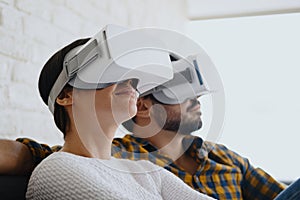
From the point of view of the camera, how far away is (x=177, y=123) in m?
1.88

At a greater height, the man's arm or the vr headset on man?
the vr headset on man

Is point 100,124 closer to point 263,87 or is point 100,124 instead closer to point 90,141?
point 90,141

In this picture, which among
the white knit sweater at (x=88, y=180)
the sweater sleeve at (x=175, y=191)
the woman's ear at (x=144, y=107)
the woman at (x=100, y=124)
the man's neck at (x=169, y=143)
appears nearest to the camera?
the white knit sweater at (x=88, y=180)

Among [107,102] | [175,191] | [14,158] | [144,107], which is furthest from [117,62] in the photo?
[144,107]

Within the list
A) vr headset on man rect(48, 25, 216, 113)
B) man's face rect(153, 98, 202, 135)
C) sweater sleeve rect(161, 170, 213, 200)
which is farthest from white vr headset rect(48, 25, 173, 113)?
man's face rect(153, 98, 202, 135)

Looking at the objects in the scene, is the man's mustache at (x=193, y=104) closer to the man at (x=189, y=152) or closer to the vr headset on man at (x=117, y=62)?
the man at (x=189, y=152)

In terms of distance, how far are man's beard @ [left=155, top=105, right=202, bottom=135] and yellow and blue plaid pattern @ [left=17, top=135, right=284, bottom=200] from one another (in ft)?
0.20

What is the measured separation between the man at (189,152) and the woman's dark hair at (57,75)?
0.41 m

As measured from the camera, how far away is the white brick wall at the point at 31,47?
5.10 ft

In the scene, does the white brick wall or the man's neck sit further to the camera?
the man's neck

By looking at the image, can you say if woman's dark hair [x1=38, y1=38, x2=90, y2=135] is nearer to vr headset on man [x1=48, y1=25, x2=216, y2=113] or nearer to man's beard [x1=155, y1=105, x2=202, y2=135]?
vr headset on man [x1=48, y1=25, x2=216, y2=113]

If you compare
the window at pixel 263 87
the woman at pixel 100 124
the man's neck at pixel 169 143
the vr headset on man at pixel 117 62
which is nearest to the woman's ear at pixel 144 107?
the man's neck at pixel 169 143

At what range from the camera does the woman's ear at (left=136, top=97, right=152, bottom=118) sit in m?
1.68

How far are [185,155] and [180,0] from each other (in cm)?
150
